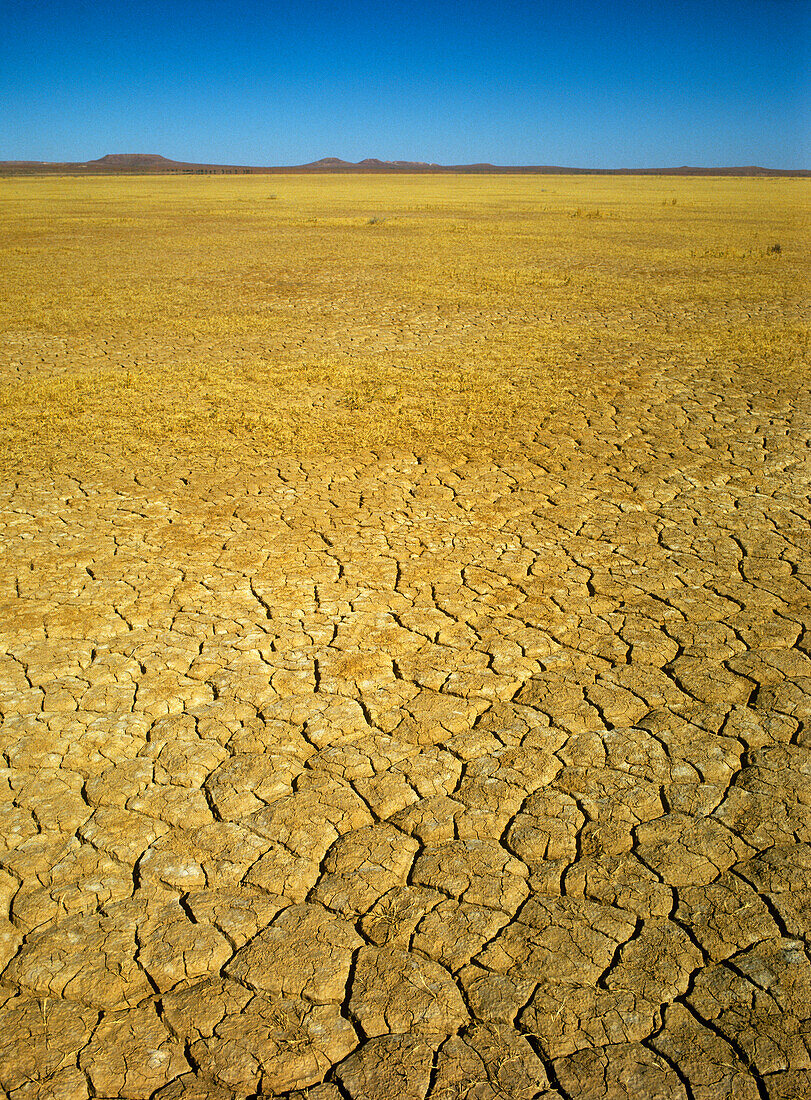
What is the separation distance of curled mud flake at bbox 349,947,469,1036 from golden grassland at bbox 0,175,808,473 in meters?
4.22

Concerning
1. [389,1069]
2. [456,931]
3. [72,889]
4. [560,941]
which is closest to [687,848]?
[560,941]

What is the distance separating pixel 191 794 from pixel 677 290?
12591 mm

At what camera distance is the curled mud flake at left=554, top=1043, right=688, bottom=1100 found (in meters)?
1.69

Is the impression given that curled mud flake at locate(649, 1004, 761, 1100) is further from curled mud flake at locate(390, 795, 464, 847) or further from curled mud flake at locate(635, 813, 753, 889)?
curled mud flake at locate(390, 795, 464, 847)

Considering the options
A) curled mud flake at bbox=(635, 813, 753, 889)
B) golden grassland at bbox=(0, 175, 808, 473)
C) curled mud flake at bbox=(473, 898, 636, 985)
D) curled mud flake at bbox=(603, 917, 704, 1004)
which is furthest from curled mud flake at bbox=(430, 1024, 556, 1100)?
golden grassland at bbox=(0, 175, 808, 473)

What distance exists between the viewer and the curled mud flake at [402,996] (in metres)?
1.85

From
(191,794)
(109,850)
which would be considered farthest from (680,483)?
(109,850)

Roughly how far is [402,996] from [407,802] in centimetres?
70

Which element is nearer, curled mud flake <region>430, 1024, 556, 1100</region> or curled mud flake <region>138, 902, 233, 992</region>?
curled mud flake <region>430, 1024, 556, 1100</region>

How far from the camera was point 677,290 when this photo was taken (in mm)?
12492

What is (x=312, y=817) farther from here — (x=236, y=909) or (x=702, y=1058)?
(x=702, y=1058)

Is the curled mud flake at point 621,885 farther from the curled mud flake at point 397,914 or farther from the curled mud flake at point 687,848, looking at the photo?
the curled mud flake at point 397,914

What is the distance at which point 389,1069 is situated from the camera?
1.75m

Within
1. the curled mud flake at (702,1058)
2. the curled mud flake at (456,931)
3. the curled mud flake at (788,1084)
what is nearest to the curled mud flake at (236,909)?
the curled mud flake at (456,931)
